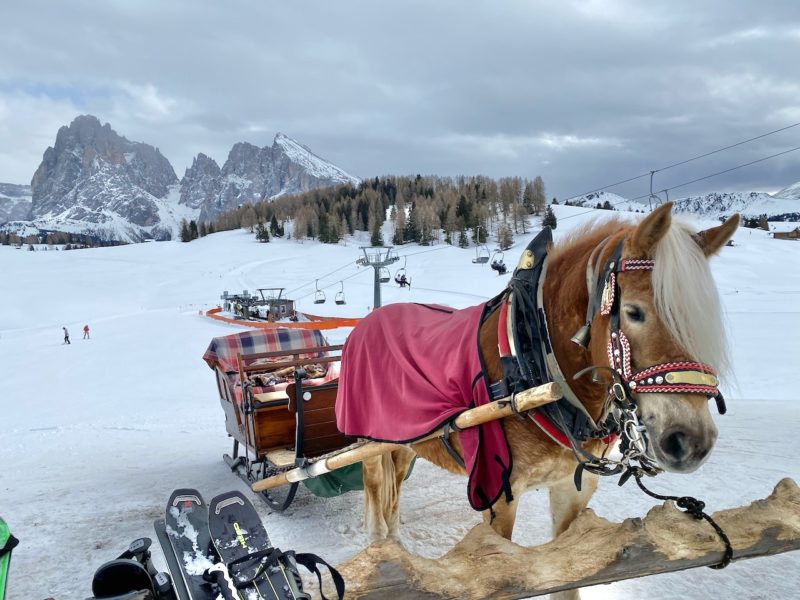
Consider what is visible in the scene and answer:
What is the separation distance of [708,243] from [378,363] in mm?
1794

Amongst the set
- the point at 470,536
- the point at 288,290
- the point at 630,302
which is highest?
the point at 630,302

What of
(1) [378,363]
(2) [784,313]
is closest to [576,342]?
(1) [378,363]

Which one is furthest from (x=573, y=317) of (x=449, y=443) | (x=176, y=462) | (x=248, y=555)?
(x=176, y=462)

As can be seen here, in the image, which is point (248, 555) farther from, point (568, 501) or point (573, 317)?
point (568, 501)

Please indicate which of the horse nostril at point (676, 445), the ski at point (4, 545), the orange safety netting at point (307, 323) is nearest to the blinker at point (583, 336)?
the horse nostril at point (676, 445)

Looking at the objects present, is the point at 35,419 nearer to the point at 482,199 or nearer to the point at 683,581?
the point at 683,581

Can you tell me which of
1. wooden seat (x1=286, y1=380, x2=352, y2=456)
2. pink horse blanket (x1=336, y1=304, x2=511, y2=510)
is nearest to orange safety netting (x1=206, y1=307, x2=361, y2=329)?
wooden seat (x1=286, y1=380, x2=352, y2=456)

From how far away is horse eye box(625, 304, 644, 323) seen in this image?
5.67 feet

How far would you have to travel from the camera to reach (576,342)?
1.98 m

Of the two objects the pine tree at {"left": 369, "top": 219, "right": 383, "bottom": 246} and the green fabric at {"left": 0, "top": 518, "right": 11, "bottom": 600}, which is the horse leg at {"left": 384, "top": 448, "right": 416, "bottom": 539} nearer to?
the green fabric at {"left": 0, "top": 518, "right": 11, "bottom": 600}

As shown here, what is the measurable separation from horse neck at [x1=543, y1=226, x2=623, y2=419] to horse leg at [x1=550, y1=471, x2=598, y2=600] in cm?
64

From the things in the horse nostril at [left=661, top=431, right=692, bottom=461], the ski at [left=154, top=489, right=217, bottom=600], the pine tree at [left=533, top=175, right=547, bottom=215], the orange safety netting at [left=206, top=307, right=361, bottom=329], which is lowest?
the orange safety netting at [left=206, top=307, right=361, bottom=329]

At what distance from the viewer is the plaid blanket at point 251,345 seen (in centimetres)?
531

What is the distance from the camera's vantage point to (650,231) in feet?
5.67
